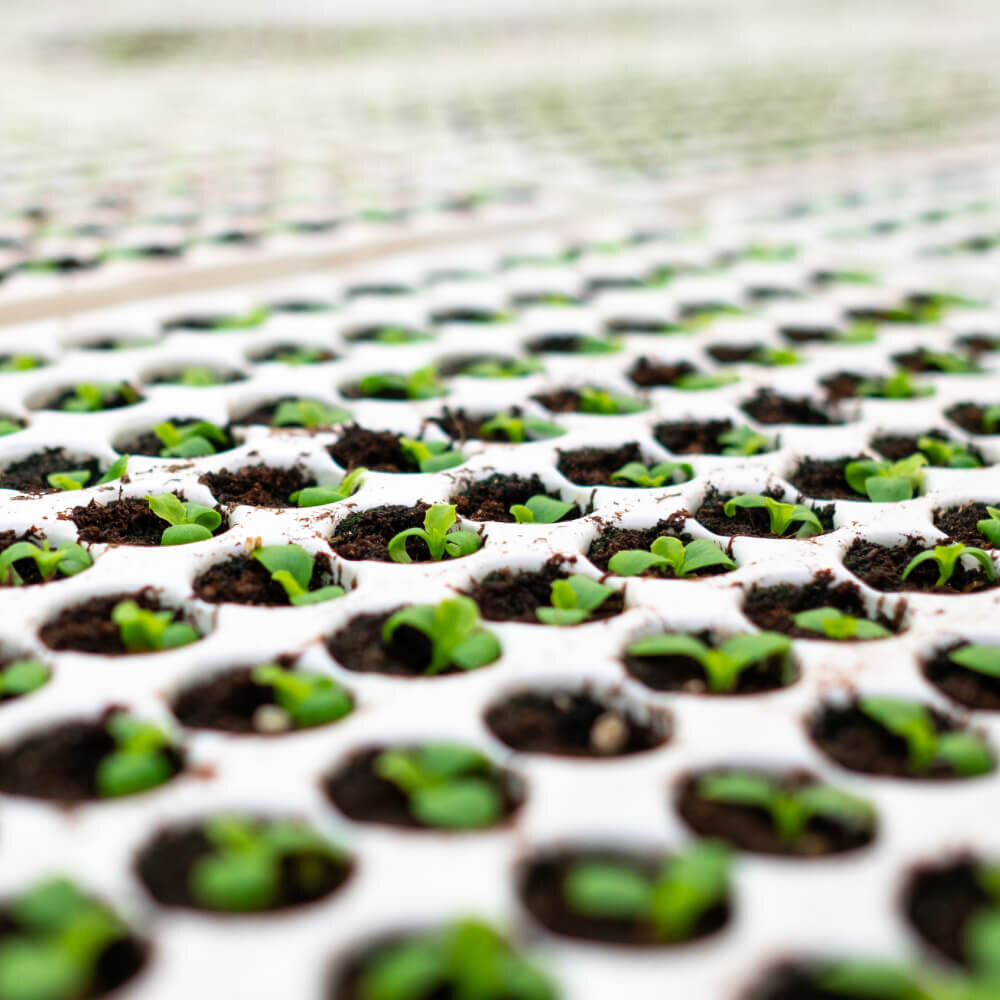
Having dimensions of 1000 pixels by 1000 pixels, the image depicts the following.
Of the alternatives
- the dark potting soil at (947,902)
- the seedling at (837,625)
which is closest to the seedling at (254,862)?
the dark potting soil at (947,902)

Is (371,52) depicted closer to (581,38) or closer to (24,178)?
(581,38)

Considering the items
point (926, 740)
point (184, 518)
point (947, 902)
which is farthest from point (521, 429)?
point (947, 902)

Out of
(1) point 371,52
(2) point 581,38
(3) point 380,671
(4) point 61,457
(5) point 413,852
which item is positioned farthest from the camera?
(2) point 581,38

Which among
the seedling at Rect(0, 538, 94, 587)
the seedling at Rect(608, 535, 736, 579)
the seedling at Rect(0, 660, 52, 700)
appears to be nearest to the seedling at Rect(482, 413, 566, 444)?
the seedling at Rect(608, 535, 736, 579)

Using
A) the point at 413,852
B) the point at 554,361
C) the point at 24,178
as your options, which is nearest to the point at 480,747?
the point at 413,852

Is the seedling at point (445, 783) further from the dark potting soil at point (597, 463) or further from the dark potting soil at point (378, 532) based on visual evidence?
the dark potting soil at point (597, 463)
